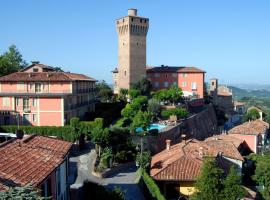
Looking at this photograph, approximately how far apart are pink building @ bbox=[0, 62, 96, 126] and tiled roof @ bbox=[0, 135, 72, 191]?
73.4 feet

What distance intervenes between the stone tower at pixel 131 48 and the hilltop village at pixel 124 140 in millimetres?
182

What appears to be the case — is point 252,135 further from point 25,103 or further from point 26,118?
point 25,103

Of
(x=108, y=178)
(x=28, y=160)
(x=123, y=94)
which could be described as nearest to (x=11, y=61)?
(x=123, y=94)

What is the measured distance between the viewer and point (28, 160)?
16.0 metres

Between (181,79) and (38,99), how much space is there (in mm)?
42279

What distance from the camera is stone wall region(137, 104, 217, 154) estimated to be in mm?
40594

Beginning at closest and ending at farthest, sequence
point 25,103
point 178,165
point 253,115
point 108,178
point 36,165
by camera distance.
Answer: point 36,165
point 178,165
point 108,178
point 25,103
point 253,115

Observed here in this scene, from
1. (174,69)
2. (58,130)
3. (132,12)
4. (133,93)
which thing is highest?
(132,12)

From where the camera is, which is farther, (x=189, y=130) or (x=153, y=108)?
(x=189, y=130)

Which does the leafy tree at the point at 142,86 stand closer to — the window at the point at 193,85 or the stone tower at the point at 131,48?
the stone tower at the point at 131,48

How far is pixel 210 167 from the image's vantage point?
58.9 feet

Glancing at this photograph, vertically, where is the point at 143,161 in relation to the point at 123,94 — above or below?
below

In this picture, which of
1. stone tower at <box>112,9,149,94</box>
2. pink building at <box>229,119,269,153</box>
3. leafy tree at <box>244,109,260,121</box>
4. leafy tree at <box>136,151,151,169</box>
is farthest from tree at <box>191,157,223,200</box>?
leafy tree at <box>244,109,260,121</box>

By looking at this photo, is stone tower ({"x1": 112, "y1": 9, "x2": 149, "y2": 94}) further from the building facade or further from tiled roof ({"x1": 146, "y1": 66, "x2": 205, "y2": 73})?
the building facade
